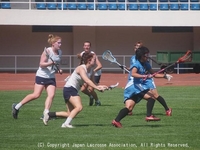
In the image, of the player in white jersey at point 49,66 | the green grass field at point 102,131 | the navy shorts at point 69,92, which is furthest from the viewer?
the player in white jersey at point 49,66

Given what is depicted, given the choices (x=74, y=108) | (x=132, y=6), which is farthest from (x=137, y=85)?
(x=132, y=6)

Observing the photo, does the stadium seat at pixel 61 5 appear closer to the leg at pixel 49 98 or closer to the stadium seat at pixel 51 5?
the stadium seat at pixel 51 5

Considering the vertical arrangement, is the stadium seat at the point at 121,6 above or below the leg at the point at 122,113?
above

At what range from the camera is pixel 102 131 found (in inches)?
547

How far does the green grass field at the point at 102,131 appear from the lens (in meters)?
12.0

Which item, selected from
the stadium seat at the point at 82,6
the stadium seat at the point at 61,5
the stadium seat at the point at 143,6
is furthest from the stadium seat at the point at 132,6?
the stadium seat at the point at 61,5

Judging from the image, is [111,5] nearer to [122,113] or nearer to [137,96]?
[137,96]

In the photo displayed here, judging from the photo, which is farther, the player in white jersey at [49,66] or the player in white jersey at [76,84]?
the player in white jersey at [49,66]

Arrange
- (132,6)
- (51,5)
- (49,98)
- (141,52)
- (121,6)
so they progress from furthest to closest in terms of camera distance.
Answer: (121,6), (132,6), (51,5), (49,98), (141,52)

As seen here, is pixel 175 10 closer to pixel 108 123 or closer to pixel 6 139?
pixel 108 123

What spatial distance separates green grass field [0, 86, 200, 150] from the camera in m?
12.0

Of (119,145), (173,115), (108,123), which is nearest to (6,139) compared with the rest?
(119,145)

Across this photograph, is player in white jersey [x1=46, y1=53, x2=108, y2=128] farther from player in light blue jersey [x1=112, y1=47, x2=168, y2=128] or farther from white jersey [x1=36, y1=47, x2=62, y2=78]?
white jersey [x1=36, y1=47, x2=62, y2=78]

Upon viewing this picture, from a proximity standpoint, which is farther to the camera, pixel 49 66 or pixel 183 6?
pixel 183 6
